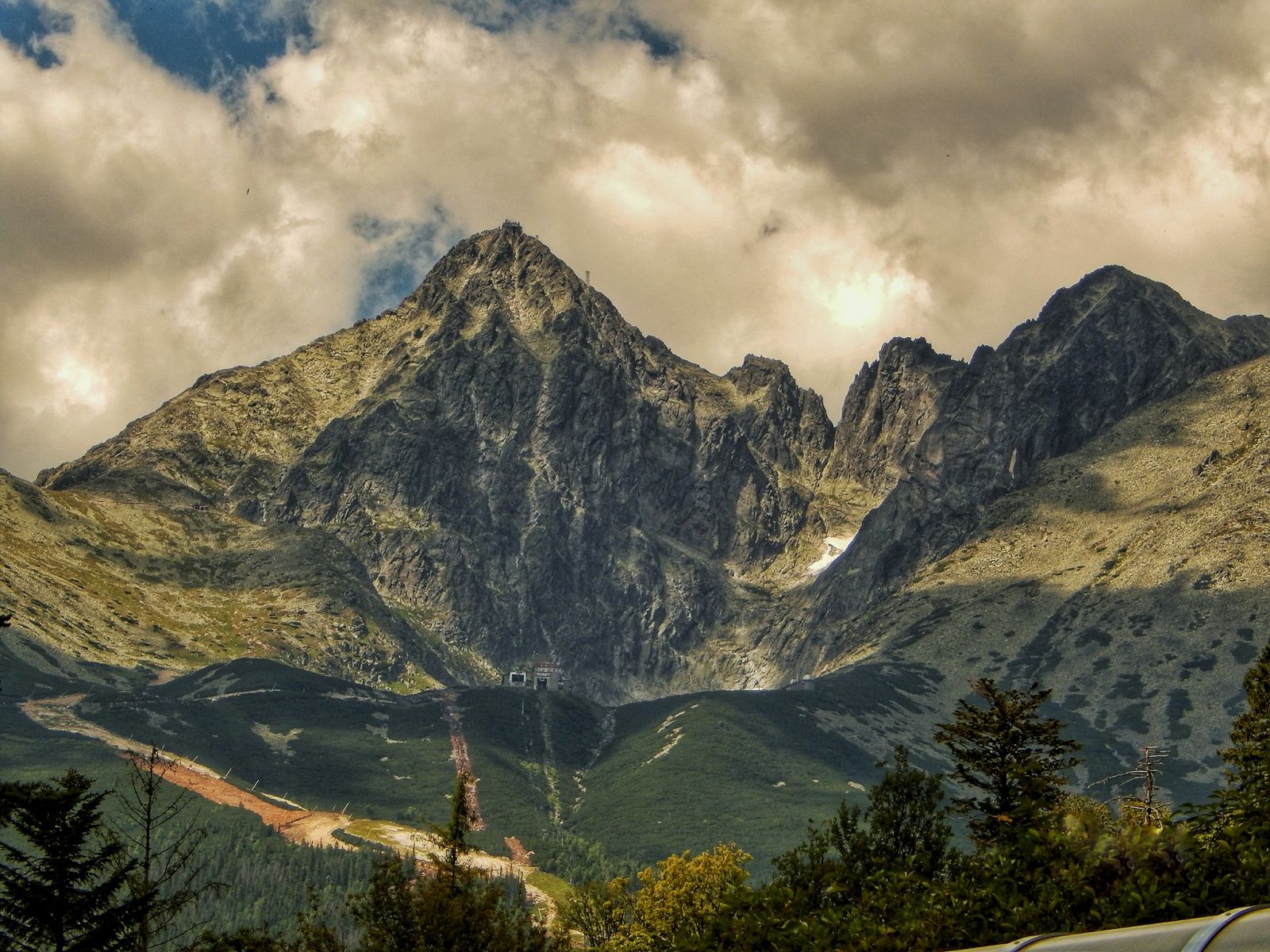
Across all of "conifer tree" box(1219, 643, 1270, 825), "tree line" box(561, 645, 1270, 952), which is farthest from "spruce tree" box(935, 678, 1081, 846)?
"conifer tree" box(1219, 643, 1270, 825)

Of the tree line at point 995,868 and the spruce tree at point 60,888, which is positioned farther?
the spruce tree at point 60,888

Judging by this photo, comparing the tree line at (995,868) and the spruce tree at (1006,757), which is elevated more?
the spruce tree at (1006,757)

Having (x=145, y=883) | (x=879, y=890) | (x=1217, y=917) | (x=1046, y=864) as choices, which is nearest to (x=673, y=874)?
(x=879, y=890)

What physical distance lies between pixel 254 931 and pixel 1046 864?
3576cm

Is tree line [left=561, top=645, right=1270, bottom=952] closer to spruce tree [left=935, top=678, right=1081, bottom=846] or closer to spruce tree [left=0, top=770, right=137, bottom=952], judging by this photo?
spruce tree [left=935, top=678, right=1081, bottom=846]

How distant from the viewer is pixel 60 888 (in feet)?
161

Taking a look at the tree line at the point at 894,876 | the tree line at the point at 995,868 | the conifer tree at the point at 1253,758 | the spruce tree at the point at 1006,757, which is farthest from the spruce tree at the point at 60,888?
the conifer tree at the point at 1253,758

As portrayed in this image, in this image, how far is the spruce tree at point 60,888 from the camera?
4822 centimetres

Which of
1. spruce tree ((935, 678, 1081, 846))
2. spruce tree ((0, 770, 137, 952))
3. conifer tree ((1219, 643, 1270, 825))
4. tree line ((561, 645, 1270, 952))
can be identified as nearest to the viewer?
tree line ((561, 645, 1270, 952))

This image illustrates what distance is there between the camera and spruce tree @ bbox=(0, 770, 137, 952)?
48.2m

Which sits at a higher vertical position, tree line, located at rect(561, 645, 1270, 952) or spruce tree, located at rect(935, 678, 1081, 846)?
spruce tree, located at rect(935, 678, 1081, 846)

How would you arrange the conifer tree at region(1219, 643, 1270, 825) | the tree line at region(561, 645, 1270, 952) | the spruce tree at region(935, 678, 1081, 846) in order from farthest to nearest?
the spruce tree at region(935, 678, 1081, 846)
the conifer tree at region(1219, 643, 1270, 825)
the tree line at region(561, 645, 1270, 952)

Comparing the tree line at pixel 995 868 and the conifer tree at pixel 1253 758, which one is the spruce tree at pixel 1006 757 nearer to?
the tree line at pixel 995 868

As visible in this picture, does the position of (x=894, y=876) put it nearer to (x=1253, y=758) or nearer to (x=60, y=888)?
(x=1253, y=758)
